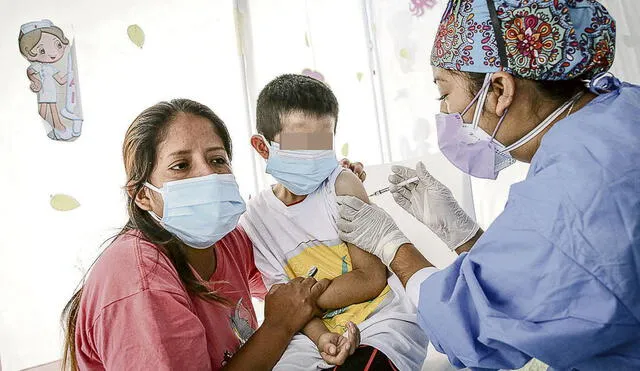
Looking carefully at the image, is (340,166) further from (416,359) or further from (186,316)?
(186,316)

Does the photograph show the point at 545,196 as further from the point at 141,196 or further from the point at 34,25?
the point at 34,25

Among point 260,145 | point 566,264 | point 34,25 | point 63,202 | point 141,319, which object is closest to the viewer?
point 566,264

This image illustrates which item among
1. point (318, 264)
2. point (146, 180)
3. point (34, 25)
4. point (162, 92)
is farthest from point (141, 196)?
point (162, 92)

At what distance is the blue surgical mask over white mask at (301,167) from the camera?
179 cm

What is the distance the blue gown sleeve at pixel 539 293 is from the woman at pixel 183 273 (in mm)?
409

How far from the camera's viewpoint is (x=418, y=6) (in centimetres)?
356

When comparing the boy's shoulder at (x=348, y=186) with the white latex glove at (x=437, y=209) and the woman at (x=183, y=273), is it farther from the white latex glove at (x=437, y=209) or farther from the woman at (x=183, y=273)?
the woman at (x=183, y=273)

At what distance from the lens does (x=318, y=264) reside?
174 cm

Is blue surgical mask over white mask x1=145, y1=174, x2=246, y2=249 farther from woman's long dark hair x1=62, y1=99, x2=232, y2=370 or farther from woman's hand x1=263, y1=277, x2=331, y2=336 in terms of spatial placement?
woman's hand x1=263, y1=277, x2=331, y2=336

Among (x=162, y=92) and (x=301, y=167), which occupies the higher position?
(x=162, y=92)

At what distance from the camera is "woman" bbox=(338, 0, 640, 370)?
98 cm

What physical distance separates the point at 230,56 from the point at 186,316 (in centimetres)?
267

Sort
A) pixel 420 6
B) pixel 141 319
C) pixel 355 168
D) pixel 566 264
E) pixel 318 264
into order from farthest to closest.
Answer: pixel 420 6 → pixel 355 168 → pixel 318 264 → pixel 141 319 → pixel 566 264

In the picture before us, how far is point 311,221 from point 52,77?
1798mm
